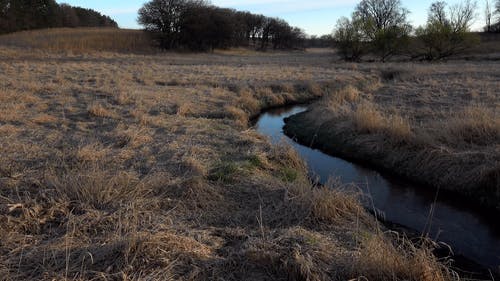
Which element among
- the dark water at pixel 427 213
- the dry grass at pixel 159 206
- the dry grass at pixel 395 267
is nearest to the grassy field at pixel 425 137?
the dark water at pixel 427 213

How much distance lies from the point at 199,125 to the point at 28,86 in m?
8.72

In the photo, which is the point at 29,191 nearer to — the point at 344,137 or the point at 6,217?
the point at 6,217

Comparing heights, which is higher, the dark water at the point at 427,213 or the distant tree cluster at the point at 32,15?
the distant tree cluster at the point at 32,15

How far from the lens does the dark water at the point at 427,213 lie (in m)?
6.14

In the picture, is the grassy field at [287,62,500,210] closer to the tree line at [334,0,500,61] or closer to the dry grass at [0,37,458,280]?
the dry grass at [0,37,458,280]

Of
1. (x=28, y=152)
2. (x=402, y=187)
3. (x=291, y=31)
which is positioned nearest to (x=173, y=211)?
(x=28, y=152)

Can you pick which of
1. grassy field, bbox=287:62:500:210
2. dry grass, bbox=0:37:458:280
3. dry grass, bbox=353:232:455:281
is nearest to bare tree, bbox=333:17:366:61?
grassy field, bbox=287:62:500:210

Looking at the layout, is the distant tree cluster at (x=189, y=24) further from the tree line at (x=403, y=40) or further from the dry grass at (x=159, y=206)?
the dry grass at (x=159, y=206)

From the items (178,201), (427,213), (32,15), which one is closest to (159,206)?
(178,201)

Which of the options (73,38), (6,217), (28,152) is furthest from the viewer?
(73,38)

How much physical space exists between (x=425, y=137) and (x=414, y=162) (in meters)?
0.82

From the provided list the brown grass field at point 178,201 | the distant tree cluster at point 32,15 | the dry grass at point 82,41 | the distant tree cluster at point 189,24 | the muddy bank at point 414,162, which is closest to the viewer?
the brown grass field at point 178,201

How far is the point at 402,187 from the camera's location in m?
8.93

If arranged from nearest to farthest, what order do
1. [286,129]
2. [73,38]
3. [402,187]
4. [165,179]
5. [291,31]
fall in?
1. [165,179]
2. [402,187]
3. [286,129]
4. [73,38]
5. [291,31]
